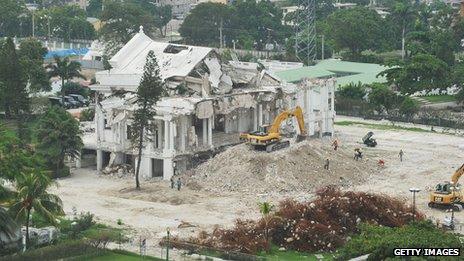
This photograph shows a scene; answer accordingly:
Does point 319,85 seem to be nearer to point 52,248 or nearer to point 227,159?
point 227,159

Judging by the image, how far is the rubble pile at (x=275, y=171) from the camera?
60.8 metres

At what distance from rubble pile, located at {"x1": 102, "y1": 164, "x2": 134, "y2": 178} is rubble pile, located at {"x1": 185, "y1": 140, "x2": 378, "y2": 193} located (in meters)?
3.87

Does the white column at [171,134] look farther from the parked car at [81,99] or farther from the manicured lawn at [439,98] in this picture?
the manicured lawn at [439,98]

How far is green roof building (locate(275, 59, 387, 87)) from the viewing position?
99688 millimetres

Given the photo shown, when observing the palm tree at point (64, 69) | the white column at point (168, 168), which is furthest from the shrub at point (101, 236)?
the palm tree at point (64, 69)

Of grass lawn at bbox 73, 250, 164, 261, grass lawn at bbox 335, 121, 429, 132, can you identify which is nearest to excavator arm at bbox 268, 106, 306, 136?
grass lawn at bbox 335, 121, 429, 132

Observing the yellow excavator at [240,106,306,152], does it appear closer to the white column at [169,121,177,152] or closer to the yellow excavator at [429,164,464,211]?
the white column at [169,121,177,152]

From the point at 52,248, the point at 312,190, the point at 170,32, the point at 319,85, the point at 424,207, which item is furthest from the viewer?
the point at 170,32

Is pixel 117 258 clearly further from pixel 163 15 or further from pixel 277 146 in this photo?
→ pixel 163 15

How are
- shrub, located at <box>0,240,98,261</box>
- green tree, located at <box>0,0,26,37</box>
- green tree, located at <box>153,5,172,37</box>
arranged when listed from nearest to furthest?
shrub, located at <box>0,240,98,261</box> → green tree, located at <box>0,0,26,37</box> → green tree, located at <box>153,5,172,37</box>

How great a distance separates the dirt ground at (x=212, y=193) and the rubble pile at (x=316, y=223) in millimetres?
3101

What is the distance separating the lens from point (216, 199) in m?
58.7

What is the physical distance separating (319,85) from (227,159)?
15.8 meters

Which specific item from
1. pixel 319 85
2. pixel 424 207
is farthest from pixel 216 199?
pixel 319 85
